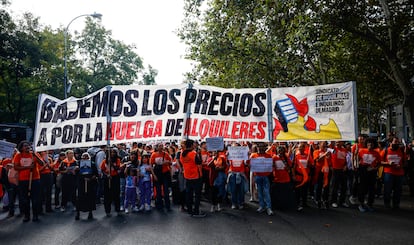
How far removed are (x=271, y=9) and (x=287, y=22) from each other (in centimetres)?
81

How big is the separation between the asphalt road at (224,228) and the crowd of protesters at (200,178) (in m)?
0.41

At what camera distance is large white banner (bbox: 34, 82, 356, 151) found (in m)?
8.41

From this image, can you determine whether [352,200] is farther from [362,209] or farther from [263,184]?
[263,184]

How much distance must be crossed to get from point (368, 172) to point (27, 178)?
8.24 meters

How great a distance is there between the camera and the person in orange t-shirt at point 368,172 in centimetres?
964

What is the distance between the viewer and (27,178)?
357 inches

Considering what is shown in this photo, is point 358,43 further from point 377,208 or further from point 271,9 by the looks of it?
point 377,208

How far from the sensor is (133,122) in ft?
27.8

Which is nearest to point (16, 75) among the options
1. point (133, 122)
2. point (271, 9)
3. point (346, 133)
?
point (271, 9)

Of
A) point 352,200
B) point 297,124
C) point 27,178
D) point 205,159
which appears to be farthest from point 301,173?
point 27,178

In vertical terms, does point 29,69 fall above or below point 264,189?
above

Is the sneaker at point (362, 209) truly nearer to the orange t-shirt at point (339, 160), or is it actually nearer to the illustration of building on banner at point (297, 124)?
the orange t-shirt at point (339, 160)

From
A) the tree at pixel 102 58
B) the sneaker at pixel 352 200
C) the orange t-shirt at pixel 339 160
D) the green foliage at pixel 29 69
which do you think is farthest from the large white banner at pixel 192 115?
the tree at pixel 102 58

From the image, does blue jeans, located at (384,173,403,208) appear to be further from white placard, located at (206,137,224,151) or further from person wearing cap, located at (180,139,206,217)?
person wearing cap, located at (180,139,206,217)
